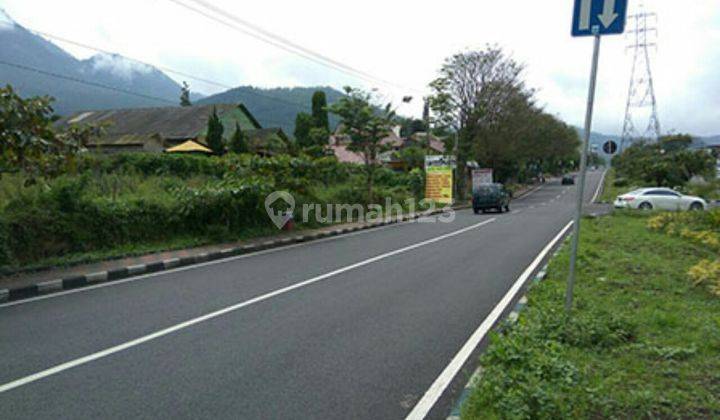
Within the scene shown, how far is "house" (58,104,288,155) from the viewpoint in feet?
128

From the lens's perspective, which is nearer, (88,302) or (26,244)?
(88,302)

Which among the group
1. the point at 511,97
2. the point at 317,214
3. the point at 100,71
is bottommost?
the point at 317,214

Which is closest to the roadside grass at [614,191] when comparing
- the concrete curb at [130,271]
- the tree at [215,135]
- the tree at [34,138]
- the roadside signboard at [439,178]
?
the roadside signboard at [439,178]

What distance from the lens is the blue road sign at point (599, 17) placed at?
194 inches

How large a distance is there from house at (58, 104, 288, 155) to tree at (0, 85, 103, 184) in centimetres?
2855

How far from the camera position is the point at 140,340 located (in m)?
5.53

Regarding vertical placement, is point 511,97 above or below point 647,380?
above

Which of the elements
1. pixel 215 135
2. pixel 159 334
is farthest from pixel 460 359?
pixel 215 135

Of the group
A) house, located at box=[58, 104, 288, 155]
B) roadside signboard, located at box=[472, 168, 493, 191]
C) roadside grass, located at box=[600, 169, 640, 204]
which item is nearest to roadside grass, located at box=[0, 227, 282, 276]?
house, located at box=[58, 104, 288, 155]

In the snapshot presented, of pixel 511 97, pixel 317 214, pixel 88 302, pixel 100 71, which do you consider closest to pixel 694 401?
pixel 88 302

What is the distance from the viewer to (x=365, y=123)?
23531 millimetres

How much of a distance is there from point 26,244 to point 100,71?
3108 inches

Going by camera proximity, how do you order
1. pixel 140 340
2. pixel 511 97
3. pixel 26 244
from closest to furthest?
pixel 140 340, pixel 26 244, pixel 511 97

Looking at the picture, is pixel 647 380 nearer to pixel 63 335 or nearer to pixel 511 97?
pixel 63 335
